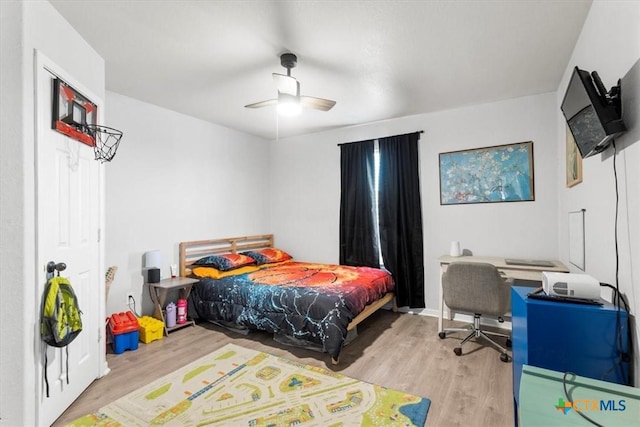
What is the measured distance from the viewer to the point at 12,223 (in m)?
1.71

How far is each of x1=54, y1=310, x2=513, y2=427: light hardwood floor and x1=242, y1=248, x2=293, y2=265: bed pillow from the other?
1124 millimetres

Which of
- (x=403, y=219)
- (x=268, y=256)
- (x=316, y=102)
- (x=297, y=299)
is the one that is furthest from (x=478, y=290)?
(x=268, y=256)

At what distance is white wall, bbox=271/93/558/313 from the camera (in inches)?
133

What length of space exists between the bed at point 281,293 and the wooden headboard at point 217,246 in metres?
0.01

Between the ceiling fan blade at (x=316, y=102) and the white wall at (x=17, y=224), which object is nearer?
the white wall at (x=17, y=224)

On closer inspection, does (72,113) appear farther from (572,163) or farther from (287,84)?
(572,163)

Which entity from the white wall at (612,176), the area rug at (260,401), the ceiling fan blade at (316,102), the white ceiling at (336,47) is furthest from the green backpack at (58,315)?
the white wall at (612,176)

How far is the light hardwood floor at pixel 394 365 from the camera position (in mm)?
2068

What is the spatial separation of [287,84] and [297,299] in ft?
6.49

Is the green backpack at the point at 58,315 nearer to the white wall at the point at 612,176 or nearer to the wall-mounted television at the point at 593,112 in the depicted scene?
the white wall at the point at 612,176

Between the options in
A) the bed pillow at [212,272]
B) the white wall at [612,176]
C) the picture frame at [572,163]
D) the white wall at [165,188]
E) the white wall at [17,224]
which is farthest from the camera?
the bed pillow at [212,272]

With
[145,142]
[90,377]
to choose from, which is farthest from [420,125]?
[90,377]

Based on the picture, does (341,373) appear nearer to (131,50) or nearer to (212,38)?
(212,38)

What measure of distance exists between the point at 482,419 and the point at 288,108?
273 centimetres
